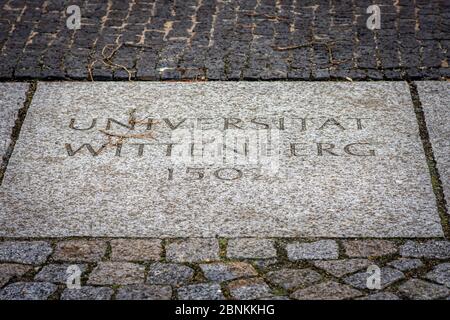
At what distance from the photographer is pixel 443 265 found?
4.12 m

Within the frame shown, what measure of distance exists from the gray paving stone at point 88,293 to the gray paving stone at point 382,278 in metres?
1.27

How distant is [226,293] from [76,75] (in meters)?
2.74

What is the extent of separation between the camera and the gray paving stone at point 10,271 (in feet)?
13.4

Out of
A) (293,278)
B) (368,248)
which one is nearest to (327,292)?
(293,278)

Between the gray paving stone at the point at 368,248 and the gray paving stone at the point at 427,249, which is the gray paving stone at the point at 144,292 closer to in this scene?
the gray paving stone at the point at 368,248

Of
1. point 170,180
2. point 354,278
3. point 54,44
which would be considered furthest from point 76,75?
point 354,278

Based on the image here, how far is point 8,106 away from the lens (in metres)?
5.62

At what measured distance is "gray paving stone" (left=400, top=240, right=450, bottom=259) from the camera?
4.20 m

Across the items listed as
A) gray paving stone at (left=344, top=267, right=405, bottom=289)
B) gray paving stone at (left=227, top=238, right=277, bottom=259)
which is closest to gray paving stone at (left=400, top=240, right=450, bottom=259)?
gray paving stone at (left=344, top=267, right=405, bottom=289)

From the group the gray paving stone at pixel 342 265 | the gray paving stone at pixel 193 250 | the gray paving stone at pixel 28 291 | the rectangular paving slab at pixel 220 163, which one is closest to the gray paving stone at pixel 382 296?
the gray paving stone at pixel 342 265

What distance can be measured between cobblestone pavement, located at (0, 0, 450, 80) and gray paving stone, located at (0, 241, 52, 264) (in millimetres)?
2016

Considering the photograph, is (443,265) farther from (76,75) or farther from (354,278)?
(76,75)

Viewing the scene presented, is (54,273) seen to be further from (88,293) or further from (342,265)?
(342,265)

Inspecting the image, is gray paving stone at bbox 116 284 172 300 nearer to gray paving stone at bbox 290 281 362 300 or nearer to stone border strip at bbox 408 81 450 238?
gray paving stone at bbox 290 281 362 300
